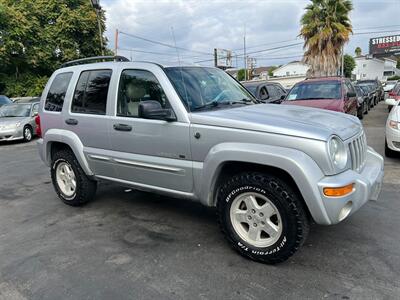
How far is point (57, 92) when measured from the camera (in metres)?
5.14

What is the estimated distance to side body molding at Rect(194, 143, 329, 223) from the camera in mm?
2963

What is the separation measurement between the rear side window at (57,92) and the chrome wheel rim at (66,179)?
2.66 ft

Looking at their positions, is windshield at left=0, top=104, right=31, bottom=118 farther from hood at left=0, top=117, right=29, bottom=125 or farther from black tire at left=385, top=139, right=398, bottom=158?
black tire at left=385, top=139, right=398, bottom=158

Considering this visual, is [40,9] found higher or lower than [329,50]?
higher

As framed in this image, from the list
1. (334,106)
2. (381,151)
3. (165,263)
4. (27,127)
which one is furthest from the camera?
(27,127)

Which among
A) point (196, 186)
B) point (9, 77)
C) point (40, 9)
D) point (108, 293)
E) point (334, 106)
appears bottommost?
point (108, 293)

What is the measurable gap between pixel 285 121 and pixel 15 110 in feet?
44.1

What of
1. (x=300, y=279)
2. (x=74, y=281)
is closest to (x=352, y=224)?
(x=300, y=279)

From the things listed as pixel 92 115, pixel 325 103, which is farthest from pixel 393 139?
pixel 92 115

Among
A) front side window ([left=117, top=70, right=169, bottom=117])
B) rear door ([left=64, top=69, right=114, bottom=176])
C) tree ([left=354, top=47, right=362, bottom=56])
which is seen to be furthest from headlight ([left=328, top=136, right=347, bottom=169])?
tree ([left=354, top=47, right=362, bottom=56])

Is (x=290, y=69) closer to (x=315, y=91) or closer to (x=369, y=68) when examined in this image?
(x=369, y=68)

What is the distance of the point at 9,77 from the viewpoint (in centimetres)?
2595

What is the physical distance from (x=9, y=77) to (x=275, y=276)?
27.5 metres

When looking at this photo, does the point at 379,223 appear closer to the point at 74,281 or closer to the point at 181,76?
the point at 181,76
